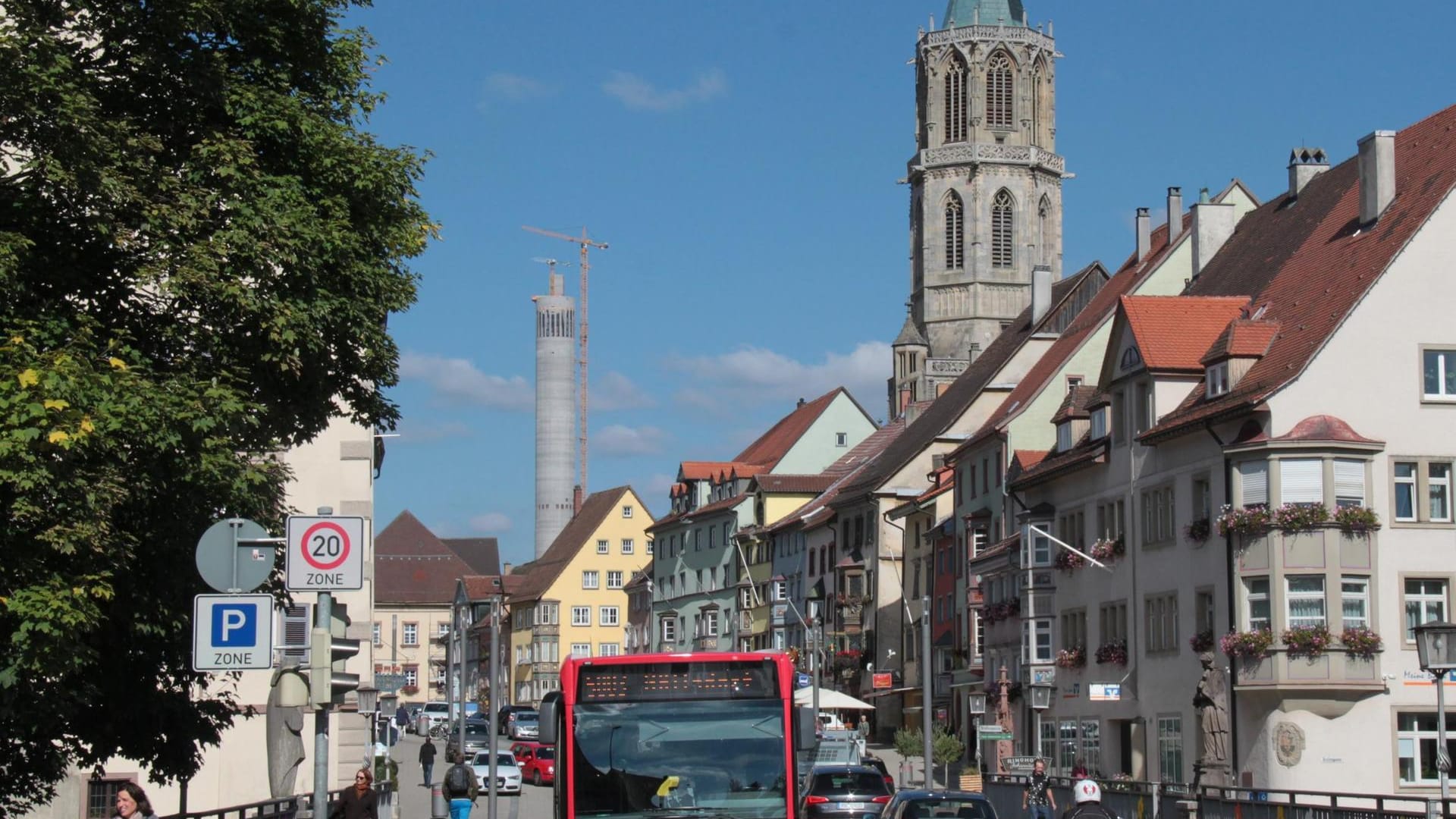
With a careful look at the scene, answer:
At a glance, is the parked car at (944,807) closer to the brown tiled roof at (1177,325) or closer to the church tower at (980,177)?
the brown tiled roof at (1177,325)

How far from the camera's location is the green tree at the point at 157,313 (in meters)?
18.0

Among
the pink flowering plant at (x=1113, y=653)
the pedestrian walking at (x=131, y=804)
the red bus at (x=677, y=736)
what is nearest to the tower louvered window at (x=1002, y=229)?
the pink flowering plant at (x=1113, y=653)

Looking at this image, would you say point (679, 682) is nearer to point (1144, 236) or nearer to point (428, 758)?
point (428, 758)

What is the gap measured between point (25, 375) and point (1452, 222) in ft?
108

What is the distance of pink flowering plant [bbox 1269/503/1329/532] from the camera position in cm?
4209

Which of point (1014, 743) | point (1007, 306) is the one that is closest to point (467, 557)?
point (1007, 306)

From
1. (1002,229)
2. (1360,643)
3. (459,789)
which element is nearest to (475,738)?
(1360,643)

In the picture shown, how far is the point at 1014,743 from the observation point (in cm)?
6078

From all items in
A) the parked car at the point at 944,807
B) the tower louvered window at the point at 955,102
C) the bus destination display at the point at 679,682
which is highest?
the tower louvered window at the point at 955,102

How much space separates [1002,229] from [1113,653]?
3719 inches

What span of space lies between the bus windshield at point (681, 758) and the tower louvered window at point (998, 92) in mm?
127265

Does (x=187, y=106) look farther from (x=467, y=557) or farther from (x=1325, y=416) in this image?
(x=467, y=557)

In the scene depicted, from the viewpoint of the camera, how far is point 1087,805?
82.7ft

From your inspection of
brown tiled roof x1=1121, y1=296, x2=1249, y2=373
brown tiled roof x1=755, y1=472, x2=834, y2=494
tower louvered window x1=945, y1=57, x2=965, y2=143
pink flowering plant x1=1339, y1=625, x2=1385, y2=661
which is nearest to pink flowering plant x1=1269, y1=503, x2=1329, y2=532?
pink flowering plant x1=1339, y1=625, x2=1385, y2=661
